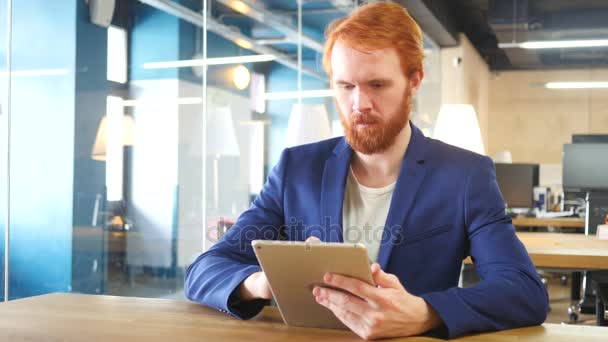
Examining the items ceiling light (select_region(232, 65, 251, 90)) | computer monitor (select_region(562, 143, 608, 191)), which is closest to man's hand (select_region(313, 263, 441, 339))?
ceiling light (select_region(232, 65, 251, 90))

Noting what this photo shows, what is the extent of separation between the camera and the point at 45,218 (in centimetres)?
338

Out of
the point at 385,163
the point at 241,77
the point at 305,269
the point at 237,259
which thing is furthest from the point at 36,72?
the point at 305,269

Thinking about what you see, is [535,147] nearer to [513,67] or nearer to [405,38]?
[513,67]

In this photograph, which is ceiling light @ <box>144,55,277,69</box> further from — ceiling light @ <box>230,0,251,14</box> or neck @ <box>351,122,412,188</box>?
neck @ <box>351,122,412,188</box>

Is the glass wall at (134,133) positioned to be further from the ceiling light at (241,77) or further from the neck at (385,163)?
the neck at (385,163)

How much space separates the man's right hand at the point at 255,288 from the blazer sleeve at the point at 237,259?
14 millimetres

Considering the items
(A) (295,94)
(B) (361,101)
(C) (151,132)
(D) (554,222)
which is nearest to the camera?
(B) (361,101)

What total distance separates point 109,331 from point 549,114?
13.4 metres

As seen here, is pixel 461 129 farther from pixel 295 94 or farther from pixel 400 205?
pixel 400 205

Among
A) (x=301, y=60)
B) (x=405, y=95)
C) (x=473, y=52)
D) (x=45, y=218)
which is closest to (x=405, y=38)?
(x=405, y=95)

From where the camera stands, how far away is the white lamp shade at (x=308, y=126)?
5215 mm

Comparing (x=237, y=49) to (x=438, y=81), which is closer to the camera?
(x=237, y=49)

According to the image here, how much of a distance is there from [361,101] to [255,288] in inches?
19.1

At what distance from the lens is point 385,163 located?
1.79 m
